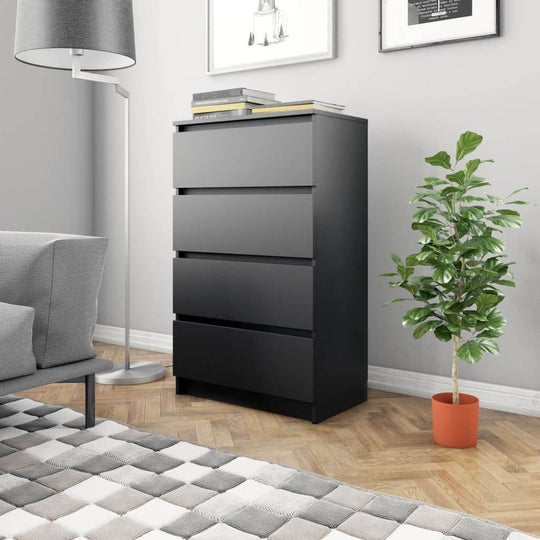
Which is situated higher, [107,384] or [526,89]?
[526,89]

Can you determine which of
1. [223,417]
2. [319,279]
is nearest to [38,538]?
[223,417]

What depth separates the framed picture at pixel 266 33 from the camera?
10.6ft

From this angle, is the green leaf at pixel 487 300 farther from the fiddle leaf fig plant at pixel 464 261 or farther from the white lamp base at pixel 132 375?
the white lamp base at pixel 132 375

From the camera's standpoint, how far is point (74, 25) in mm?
2814

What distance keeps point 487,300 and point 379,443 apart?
2.07 ft

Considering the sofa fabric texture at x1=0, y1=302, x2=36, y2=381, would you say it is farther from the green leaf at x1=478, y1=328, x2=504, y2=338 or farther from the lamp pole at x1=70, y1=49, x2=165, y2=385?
the green leaf at x1=478, y1=328, x2=504, y2=338

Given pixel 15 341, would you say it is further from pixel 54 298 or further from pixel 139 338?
pixel 139 338

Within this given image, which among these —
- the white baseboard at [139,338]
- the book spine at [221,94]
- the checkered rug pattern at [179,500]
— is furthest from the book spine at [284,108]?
the white baseboard at [139,338]

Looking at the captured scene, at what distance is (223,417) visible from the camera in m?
2.79

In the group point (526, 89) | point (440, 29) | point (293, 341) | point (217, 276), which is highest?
point (440, 29)

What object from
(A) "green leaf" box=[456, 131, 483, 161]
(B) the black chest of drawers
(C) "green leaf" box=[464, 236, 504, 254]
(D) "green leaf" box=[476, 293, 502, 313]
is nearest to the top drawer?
(B) the black chest of drawers

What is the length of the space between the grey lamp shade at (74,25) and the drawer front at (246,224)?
2.32ft

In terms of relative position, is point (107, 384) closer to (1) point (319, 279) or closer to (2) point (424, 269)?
(1) point (319, 279)

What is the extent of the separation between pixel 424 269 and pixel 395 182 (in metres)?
0.40
